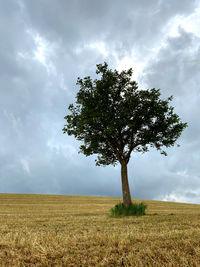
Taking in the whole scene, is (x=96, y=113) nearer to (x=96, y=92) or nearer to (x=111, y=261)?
(x=96, y=92)

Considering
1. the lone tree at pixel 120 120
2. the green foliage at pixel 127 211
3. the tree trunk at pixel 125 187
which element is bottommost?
the green foliage at pixel 127 211

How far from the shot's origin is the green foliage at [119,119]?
25641mm

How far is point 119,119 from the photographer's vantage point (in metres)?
25.6

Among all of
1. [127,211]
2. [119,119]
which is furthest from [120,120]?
[127,211]

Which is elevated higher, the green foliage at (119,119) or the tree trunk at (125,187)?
the green foliage at (119,119)

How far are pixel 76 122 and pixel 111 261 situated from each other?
21176 mm

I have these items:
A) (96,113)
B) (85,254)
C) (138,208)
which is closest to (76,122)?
(96,113)

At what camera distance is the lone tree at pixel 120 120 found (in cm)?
2566

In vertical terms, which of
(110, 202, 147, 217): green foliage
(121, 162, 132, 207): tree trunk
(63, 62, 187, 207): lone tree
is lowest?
(110, 202, 147, 217): green foliage

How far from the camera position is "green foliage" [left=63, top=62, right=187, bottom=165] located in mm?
25641

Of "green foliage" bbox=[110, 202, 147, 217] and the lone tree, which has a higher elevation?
the lone tree

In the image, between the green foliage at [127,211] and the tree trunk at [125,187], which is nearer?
A: the green foliage at [127,211]

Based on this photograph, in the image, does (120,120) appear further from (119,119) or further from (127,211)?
(127,211)

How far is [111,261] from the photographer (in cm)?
634
